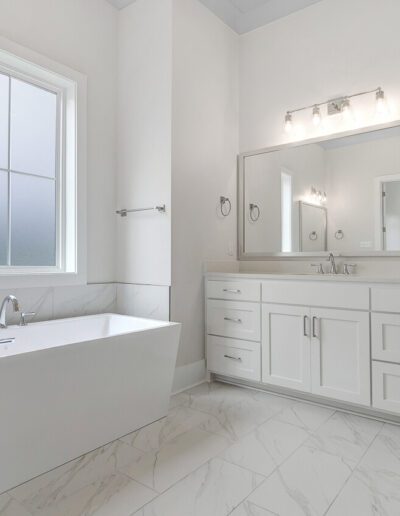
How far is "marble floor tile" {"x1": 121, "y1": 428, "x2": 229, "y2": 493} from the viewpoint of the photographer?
1645 mm

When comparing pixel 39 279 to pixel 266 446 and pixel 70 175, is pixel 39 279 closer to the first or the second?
pixel 70 175

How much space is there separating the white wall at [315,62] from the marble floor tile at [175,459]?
2.36 metres

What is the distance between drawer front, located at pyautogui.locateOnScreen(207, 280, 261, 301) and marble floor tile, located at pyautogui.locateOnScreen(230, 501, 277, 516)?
1.40 m

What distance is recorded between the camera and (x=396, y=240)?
101 inches

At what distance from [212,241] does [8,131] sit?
164 centimetres

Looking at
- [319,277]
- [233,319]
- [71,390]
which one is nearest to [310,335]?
[319,277]

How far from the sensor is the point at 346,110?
2.83m

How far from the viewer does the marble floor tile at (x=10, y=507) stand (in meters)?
1.41

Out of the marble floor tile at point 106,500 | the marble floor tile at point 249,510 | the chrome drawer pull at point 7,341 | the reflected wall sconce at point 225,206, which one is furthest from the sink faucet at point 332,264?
the chrome drawer pull at point 7,341

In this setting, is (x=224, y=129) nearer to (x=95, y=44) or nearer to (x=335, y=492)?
(x=95, y=44)

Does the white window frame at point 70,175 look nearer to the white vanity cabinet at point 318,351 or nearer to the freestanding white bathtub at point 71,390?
the freestanding white bathtub at point 71,390

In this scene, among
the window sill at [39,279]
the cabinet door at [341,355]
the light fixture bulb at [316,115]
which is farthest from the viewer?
the light fixture bulb at [316,115]

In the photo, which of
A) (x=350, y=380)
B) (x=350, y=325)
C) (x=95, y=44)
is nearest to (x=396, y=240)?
(x=350, y=325)

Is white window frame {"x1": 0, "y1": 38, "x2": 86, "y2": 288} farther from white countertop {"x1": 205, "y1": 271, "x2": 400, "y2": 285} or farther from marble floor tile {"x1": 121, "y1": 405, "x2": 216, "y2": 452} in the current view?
Result: marble floor tile {"x1": 121, "y1": 405, "x2": 216, "y2": 452}
